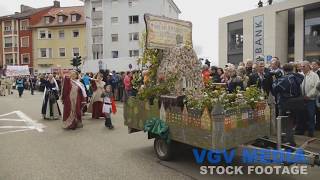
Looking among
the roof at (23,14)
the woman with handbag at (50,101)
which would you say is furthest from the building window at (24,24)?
the woman with handbag at (50,101)

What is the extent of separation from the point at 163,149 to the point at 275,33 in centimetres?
2425

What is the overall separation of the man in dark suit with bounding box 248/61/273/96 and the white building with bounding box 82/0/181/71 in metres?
47.2

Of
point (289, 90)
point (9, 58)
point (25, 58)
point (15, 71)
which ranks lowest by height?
point (289, 90)

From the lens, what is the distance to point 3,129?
11.9 metres

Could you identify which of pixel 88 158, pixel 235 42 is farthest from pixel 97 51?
pixel 88 158

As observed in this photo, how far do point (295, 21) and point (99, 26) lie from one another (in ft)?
125

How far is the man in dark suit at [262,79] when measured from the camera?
9133 mm

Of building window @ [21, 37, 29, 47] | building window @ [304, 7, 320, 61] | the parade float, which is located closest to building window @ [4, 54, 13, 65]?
building window @ [21, 37, 29, 47]

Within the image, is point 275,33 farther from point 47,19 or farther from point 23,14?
point 23,14

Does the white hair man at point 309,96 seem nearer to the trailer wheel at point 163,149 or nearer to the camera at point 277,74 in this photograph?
the camera at point 277,74

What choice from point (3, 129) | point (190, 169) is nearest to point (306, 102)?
point (190, 169)

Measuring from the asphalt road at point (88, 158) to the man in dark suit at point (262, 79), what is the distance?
2626 mm

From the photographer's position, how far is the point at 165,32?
7.86 metres

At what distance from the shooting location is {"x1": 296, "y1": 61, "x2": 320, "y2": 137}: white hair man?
8961mm
